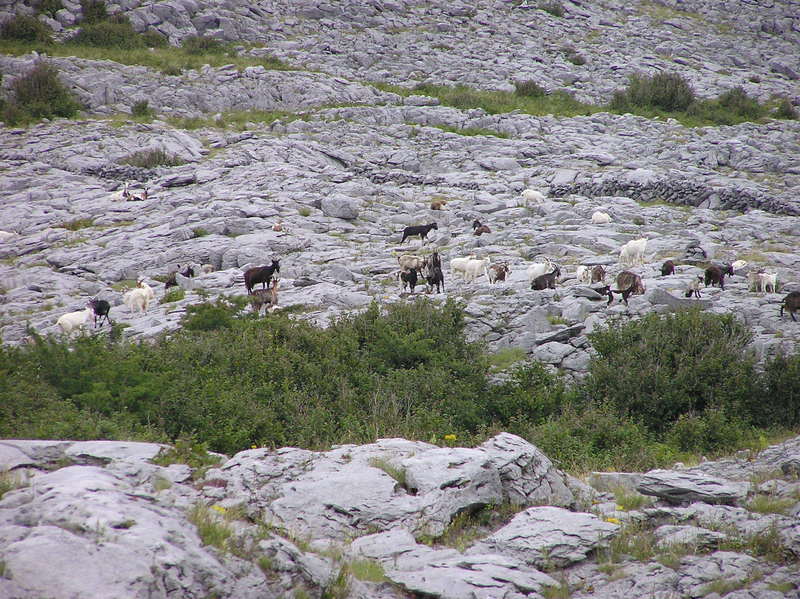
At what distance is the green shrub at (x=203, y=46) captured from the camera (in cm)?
4801

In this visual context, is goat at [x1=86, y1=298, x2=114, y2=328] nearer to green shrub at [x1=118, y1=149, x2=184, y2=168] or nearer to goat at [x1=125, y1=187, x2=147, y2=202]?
goat at [x1=125, y1=187, x2=147, y2=202]

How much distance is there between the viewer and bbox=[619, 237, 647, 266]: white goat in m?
18.5

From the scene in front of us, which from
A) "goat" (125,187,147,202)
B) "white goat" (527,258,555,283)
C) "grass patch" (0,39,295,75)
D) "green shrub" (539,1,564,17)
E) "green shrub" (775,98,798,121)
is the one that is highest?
"green shrub" (539,1,564,17)

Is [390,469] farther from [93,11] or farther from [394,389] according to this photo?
[93,11]

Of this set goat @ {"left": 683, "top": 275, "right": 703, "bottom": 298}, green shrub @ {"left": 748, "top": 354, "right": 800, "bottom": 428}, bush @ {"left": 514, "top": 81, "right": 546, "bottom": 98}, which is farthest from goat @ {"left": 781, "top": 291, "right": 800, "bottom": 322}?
bush @ {"left": 514, "top": 81, "right": 546, "bottom": 98}

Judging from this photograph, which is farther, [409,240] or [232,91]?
[232,91]

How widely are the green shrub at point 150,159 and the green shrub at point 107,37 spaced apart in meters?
18.8

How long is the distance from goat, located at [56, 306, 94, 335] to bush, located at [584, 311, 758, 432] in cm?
1346

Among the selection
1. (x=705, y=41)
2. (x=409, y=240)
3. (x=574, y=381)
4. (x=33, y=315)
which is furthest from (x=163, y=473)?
(x=705, y=41)

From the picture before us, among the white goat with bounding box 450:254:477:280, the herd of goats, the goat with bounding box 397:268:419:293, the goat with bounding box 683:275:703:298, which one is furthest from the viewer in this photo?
the white goat with bounding box 450:254:477:280

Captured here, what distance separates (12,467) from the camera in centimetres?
596

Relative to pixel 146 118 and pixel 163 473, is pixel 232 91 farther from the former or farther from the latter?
pixel 163 473

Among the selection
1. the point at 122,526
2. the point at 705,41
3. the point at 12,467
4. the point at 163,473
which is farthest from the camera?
the point at 705,41

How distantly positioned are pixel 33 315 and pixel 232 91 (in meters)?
29.1
